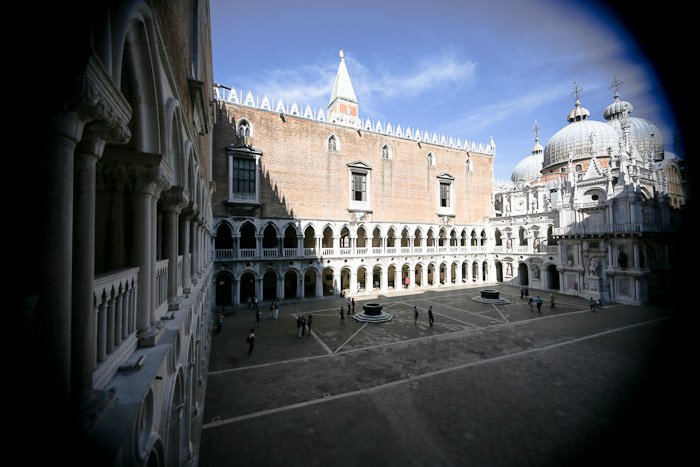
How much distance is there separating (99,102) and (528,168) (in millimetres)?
59055

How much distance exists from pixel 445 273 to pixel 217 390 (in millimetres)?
29221

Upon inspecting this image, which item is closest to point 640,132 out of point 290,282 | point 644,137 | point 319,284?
point 644,137

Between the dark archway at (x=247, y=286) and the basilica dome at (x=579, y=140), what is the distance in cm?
3894

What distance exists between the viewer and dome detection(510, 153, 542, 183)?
161ft

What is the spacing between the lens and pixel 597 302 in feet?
72.1

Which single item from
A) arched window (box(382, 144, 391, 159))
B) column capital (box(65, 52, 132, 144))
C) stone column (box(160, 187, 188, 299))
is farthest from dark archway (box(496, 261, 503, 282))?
column capital (box(65, 52, 132, 144))

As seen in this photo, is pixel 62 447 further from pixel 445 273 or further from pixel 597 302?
pixel 445 273

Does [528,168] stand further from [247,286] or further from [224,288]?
[224,288]

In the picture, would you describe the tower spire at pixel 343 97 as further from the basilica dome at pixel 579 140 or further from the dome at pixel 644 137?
the dome at pixel 644 137

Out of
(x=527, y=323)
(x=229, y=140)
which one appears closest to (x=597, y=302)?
(x=527, y=323)

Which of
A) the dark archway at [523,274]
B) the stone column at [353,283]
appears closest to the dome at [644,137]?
the dark archway at [523,274]

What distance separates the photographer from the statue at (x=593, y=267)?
25606 millimetres

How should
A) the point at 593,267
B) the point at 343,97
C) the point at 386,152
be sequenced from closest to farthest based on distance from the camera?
the point at 593,267 → the point at 386,152 → the point at 343,97

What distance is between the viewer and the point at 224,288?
24297mm
